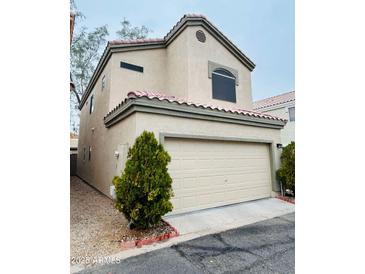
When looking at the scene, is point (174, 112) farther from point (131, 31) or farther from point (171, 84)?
point (131, 31)

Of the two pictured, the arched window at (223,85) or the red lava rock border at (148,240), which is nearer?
the red lava rock border at (148,240)

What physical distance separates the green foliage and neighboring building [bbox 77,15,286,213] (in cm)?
936

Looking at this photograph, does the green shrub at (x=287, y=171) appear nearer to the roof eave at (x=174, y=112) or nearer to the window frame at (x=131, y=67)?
the roof eave at (x=174, y=112)

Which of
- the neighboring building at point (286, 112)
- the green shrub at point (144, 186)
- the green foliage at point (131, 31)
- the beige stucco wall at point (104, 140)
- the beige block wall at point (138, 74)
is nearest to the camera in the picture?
the green shrub at point (144, 186)

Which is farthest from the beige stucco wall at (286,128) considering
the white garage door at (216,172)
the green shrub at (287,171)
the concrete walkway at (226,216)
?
the concrete walkway at (226,216)

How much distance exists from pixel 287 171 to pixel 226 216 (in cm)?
349

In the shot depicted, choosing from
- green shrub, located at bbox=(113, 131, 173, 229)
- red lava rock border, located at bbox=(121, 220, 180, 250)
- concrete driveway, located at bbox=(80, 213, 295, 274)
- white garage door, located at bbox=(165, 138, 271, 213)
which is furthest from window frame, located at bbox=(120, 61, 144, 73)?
concrete driveway, located at bbox=(80, 213, 295, 274)

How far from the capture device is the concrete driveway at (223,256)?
10.9 feet

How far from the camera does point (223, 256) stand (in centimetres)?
373

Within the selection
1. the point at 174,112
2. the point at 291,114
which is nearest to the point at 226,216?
the point at 174,112

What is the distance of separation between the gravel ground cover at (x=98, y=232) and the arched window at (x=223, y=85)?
6.14m

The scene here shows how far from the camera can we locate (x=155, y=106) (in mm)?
5500

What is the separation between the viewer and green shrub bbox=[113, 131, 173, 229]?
4.46 meters
